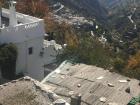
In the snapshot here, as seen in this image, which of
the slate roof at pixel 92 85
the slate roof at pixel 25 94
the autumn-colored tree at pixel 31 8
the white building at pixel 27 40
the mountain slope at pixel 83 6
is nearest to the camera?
the slate roof at pixel 25 94

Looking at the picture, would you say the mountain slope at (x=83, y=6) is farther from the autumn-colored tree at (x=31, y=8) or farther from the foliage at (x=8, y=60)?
the foliage at (x=8, y=60)

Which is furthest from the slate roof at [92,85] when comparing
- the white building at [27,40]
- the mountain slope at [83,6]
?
the mountain slope at [83,6]

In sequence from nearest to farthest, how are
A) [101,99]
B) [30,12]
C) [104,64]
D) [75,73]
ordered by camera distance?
[101,99], [75,73], [104,64], [30,12]

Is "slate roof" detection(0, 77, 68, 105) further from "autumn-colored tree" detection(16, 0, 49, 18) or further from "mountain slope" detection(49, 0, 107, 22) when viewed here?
"mountain slope" detection(49, 0, 107, 22)

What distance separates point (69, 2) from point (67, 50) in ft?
322

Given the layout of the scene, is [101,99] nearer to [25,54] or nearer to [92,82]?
[92,82]

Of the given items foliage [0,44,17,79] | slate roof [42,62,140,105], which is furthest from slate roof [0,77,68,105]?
foliage [0,44,17,79]

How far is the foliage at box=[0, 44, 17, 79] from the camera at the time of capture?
19438 millimetres

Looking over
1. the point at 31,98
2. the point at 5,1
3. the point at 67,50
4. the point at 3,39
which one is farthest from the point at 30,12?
the point at 31,98

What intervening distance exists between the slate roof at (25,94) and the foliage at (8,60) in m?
5.34

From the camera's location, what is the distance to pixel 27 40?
2091cm

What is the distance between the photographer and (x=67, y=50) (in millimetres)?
23047

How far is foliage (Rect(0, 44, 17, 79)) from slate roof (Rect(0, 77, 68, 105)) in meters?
5.34

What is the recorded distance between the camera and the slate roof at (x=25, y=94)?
12.9 metres
